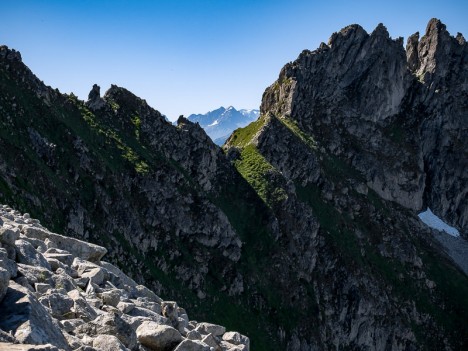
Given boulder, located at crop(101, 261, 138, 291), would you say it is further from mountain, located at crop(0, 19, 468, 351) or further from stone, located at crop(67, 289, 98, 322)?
mountain, located at crop(0, 19, 468, 351)

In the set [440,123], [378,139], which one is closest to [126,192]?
[378,139]

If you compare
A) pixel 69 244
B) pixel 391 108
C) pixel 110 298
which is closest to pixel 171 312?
pixel 110 298

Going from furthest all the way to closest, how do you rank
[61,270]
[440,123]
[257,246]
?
[440,123] → [257,246] → [61,270]

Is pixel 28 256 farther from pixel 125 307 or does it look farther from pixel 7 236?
pixel 125 307

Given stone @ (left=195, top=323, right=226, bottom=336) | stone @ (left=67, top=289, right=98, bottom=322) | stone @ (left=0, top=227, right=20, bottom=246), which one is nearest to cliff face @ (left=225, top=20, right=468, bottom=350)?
stone @ (left=195, top=323, right=226, bottom=336)

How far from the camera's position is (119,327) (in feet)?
39.3

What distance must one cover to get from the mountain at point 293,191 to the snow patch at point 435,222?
4.44 metres

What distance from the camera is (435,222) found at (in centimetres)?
18038

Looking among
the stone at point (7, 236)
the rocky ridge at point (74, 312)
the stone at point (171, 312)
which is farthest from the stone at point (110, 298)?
the stone at point (7, 236)

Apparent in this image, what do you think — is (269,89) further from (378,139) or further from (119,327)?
(119,327)

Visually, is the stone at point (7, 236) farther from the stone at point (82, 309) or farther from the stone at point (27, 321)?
the stone at point (27, 321)

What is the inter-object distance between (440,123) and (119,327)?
184502mm

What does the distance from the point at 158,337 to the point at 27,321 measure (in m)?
4.12

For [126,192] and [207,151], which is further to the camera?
[207,151]
